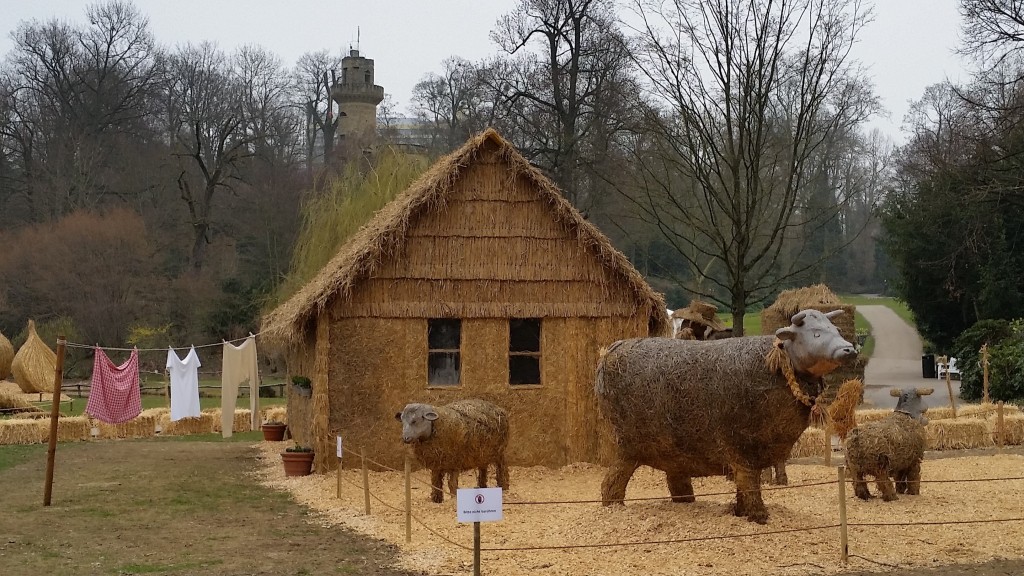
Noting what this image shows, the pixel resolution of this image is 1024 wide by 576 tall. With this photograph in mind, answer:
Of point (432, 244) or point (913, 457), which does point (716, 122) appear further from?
point (913, 457)

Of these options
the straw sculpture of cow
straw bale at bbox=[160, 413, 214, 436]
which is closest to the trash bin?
straw bale at bbox=[160, 413, 214, 436]

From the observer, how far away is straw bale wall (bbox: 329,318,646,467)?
16906mm

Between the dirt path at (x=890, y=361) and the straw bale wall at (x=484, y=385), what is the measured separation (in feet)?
41.6

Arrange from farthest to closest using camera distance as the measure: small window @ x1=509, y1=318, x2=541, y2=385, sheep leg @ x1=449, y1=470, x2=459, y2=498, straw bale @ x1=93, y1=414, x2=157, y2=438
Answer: straw bale @ x1=93, y1=414, x2=157, y2=438 → small window @ x1=509, y1=318, x2=541, y2=385 → sheep leg @ x1=449, y1=470, x2=459, y2=498

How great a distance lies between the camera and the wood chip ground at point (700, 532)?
10.2 metres

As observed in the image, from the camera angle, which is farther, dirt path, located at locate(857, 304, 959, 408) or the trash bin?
the trash bin

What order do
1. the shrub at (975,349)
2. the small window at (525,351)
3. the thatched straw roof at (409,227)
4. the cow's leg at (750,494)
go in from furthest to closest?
the shrub at (975,349)
the small window at (525,351)
the thatched straw roof at (409,227)
the cow's leg at (750,494)

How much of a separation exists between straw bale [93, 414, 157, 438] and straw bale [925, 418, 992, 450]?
18066 millimetres

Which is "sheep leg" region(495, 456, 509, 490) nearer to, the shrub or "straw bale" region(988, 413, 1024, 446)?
"straw bale" region(988, 413, 1024, 446)

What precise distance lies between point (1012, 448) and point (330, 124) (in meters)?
47.6

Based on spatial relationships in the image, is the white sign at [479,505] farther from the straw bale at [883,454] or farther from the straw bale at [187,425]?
the straw bale at [187,425]

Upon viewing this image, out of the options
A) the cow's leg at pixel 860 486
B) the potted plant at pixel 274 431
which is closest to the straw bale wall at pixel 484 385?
the cow's leg at pixel 860 486

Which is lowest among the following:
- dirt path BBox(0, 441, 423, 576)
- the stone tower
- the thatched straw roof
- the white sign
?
dirt path BBox(0, 441, 423, 576)

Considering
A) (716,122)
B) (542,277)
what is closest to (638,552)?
(542,277)
